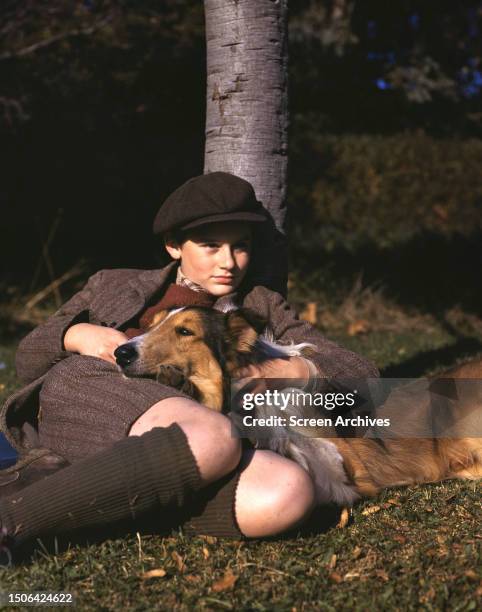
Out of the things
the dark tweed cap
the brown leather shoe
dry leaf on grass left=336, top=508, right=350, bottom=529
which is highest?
the dark tweed cap

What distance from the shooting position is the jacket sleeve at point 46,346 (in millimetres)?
3410

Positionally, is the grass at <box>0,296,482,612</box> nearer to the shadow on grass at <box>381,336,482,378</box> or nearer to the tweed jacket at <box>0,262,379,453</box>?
the tweed jacket at <box>0,262,379,453</box>

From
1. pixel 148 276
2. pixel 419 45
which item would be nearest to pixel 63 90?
pixel 148 276

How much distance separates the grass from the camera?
2398mm

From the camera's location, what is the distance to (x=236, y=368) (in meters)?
3.18

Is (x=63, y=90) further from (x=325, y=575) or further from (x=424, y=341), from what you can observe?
(x=325, y=575)

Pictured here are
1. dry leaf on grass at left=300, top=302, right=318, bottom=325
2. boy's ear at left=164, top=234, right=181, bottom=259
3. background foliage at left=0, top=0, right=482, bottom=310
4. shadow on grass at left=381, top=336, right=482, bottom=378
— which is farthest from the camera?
background foliage at left=0, top=0, right=482, bottom=310

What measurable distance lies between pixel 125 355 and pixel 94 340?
30 centimetres

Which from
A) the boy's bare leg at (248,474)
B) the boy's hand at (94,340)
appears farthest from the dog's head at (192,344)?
the boy's bare leg at (248,474)

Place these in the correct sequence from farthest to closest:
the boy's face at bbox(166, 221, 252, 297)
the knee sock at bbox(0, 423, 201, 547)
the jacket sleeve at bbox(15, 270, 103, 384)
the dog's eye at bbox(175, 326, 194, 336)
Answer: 1. the boy's face at bbox(166, 221, 252, 297)
2. the jacket sleeve at bbox(15, 270, 103, 384)
3. the dog's eye at bbox(175, 326, 194, 336)
4. the knee sock at bbox(0, 423, 201, 547)

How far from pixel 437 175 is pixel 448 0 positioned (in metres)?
5.09

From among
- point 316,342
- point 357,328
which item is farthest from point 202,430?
point 357,328

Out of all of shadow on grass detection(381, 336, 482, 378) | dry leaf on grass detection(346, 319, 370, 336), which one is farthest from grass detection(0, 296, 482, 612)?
dry leaf on grass detection(346, 319, 370, 336)

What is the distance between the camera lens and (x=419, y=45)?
48.9ft
